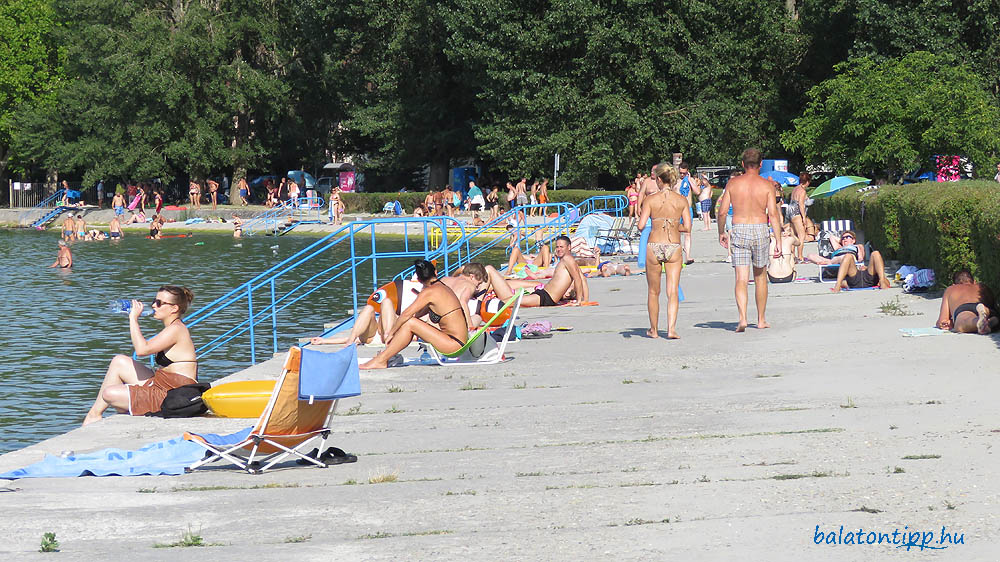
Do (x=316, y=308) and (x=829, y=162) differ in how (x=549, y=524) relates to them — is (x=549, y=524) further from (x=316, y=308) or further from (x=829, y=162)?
(x=829, y=162)

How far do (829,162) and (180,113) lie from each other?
104ft

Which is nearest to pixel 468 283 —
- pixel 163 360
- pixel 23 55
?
pixel 163 360

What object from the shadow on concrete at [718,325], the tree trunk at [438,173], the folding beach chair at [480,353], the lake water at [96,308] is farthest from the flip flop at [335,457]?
the tree trunk at [438,173]

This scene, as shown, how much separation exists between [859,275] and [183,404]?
10.5m

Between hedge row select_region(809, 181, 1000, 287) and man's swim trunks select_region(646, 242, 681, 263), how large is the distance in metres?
3.23

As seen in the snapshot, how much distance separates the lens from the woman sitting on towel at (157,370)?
10.4 m

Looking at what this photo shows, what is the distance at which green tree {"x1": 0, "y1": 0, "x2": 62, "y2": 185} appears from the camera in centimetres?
6378

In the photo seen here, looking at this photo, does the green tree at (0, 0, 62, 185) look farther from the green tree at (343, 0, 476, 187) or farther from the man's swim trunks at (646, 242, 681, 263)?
the man's swim trunks at (646, 242, 681, 263)

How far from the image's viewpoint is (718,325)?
14.2 m

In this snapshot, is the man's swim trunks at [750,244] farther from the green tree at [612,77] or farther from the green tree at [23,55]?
the green tree at [23,55]

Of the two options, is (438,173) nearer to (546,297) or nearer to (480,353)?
(546,297)

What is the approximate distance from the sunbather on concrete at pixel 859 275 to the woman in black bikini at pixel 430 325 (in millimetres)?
7120

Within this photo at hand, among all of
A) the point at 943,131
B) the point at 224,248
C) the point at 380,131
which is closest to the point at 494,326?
the point at 943,131

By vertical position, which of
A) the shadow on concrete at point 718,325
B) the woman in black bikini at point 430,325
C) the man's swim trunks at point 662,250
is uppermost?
the man's swim trunks at point 662,250
